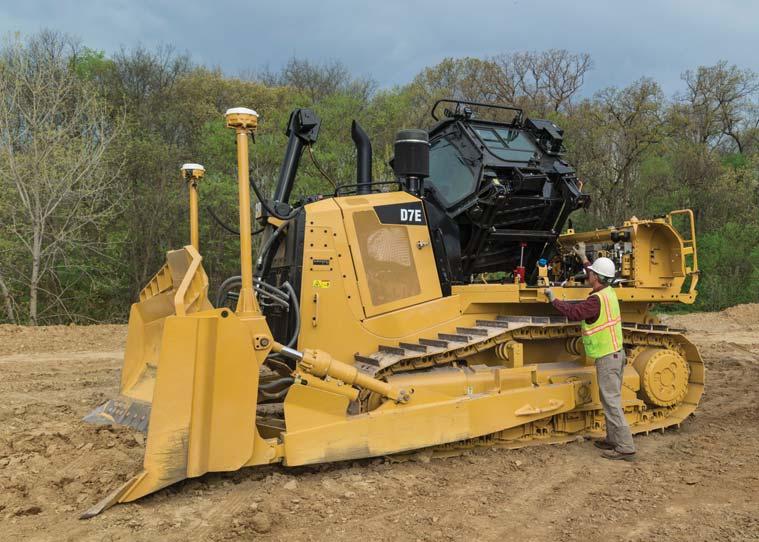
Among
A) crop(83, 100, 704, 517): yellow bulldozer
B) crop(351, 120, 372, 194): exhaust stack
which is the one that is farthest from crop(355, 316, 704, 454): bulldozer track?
crop(351, 120, 372, 194): exhaust stack

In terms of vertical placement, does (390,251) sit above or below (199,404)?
above

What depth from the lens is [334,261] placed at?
17.0 feet

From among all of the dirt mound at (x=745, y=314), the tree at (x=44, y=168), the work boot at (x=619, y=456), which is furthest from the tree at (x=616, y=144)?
the work boot at (x=619, y=456)

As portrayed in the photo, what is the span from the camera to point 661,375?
6.11 metres

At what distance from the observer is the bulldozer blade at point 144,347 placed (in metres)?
4.98

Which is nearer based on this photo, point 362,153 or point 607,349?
point 607,349

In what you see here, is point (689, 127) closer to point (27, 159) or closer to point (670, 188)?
point (670, 188)

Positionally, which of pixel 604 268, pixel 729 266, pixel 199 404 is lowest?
pixel 199 404

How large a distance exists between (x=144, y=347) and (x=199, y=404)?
5.63 feet

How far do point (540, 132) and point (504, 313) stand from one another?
2090 millimetres

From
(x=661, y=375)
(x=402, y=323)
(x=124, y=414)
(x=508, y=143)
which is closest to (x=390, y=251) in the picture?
(x=402, y=323)

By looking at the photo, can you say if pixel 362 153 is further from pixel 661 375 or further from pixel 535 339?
pixel 661 375

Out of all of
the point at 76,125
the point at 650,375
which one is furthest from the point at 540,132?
the point at 76,125

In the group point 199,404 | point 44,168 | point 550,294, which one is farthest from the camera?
point 44,168
